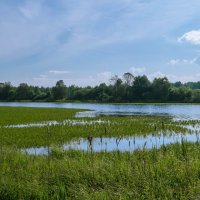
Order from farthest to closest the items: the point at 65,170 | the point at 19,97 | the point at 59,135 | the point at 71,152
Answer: the point at 19,97 → the point at 59,135 → the point at 71,152 → the point at 65,170

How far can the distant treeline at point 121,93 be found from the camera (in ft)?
405

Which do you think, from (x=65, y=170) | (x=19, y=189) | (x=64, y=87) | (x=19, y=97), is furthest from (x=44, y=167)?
(x=19, y=97)

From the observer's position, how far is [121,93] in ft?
452

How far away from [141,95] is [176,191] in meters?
127

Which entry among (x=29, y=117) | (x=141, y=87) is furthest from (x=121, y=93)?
(x=29, y=117)

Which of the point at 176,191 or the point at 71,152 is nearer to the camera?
the point at 176,191

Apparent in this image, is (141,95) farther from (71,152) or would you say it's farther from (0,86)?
(71,152)

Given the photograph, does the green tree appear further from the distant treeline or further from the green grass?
the green grass

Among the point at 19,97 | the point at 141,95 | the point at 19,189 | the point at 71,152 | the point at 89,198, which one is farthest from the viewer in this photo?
the point at 19,97

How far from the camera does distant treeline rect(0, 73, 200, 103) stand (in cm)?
12331

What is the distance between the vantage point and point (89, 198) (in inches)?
Result: 271

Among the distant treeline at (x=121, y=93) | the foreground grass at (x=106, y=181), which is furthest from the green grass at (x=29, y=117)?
the distant treeline at (x=121, y=93)

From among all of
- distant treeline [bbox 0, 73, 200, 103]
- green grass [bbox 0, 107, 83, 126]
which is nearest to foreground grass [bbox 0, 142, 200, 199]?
green grass [bbox 0, 107, 83, 126]

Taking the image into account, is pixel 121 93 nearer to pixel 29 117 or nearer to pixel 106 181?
pixel 29 117
